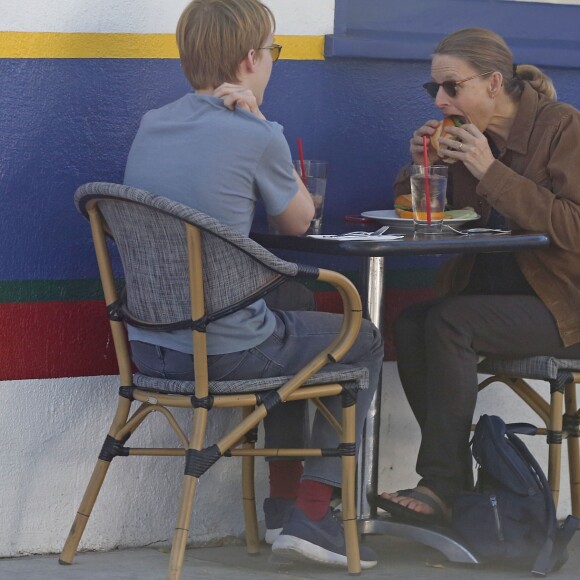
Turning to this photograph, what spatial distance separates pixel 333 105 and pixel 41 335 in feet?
3.75

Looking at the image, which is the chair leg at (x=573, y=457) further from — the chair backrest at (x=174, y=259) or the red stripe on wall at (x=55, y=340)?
the red stripe on wall at (x=55, y=340)

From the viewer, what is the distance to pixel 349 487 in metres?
3.07

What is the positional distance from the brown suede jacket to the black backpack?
0.35 meters

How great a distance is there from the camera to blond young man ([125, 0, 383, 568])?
2.87 meters

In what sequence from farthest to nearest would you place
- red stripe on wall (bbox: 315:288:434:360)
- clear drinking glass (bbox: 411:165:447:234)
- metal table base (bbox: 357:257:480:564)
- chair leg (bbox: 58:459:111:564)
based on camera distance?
red stripe on wall (bbox: 315:288:434:360) → metal table base (bbox: 357:257:480:564) → clear drinking glass (bbox: 411:165:447:234) → chair leg (bbox: 58:459:111:564)

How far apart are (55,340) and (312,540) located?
3.01ft

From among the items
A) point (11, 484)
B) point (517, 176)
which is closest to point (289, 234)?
point (517, 176)

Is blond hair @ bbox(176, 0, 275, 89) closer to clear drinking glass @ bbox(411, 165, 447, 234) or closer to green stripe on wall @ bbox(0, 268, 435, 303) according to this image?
clear drinking glass @ bbox(411, 165, 447, 234)

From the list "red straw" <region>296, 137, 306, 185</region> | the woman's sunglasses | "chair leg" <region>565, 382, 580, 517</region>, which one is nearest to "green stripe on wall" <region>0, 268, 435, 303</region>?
"red straw" <region>296, 137, 306, 185</region>

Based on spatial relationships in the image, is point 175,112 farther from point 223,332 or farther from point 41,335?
point 41,335

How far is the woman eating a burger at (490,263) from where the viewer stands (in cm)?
329

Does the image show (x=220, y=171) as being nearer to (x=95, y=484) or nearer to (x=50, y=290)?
(x=50, y=290)

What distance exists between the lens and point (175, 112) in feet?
9.80

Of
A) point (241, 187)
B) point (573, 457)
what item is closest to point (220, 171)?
point (241, 187)
